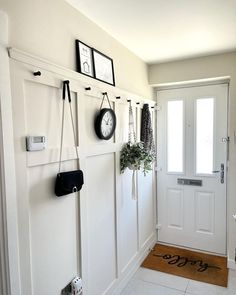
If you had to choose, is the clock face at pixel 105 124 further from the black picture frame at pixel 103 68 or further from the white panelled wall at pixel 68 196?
the black picture frame at pixel 103 68

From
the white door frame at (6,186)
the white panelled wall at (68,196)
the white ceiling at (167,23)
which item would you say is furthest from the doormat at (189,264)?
the white ceiling at (167,23)

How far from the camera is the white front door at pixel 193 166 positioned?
9.73 feet

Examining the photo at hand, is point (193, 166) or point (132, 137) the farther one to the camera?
point (193, 166)

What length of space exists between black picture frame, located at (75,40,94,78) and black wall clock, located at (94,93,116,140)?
0.26 meters

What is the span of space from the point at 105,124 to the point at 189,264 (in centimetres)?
204

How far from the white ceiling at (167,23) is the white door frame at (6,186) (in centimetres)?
78

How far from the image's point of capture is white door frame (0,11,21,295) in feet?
3.83

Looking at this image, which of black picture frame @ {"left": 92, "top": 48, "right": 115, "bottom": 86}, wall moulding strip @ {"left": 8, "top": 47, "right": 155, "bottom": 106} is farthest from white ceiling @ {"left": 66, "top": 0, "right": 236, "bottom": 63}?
wall moulding strip @ {"left": 8, "top": 47, "right": 155, "bottom": 106}

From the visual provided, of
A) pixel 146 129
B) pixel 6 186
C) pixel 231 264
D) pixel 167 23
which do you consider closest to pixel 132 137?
pixel 146 129

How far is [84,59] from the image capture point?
1.80m

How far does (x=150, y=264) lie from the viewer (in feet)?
9.31

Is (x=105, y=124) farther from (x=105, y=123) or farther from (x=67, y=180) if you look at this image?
(x=67, y=180)

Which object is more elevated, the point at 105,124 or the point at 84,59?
the point at 84,59

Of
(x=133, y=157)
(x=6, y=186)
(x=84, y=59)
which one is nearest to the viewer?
(x=6, y=186)
